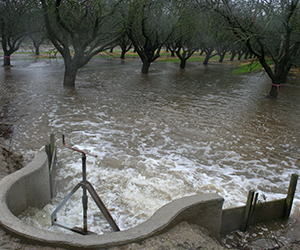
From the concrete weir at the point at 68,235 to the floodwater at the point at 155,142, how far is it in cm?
34

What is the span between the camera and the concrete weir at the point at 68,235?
2807 mm

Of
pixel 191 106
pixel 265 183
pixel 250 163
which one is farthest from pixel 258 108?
pixel 265 183

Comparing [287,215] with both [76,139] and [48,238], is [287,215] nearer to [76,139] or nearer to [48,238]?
[48,238]

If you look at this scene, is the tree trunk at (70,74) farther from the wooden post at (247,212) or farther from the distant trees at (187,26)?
the wooden post at (247,212)

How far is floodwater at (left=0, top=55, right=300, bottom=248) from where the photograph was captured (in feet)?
16.4

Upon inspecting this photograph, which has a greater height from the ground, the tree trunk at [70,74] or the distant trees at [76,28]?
the distant trees at [76,28]

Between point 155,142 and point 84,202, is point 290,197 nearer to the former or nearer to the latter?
point 84,202

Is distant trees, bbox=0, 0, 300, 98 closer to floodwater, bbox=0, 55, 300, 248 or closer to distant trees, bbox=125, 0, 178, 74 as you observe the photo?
distant trees, bbox=125, 0, 178, 74

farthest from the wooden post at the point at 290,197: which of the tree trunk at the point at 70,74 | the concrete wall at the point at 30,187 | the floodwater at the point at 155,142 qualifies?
the tree trunk at the point at 70,74

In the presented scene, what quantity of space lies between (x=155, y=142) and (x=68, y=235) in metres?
4.94

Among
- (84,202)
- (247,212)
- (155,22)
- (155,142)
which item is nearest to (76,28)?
(155,22)

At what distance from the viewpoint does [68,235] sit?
2848 mm

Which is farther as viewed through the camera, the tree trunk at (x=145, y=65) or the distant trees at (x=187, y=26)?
the tree trunk at (x=145, y=65)

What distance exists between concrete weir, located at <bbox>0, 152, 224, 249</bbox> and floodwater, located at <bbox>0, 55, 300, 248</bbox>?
340 mm
